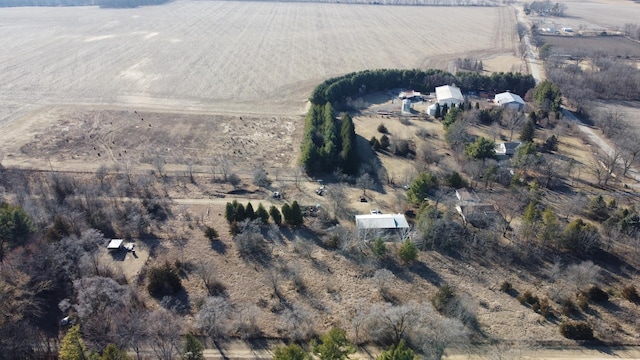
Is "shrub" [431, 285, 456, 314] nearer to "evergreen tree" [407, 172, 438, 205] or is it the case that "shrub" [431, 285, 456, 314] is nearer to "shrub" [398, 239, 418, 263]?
"shrub" [398, 239, 418, 263]

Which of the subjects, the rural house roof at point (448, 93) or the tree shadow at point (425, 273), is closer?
the tree shadow at point (425, 273)

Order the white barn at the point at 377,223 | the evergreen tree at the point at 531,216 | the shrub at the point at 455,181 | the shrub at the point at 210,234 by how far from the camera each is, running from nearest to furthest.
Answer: the evergreen tree at the point at 531,216 → the shrub at the point at 210,234 → the white barn at the point at 377,223 → the shrub at the point at 455,181

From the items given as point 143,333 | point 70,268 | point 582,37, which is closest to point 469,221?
point 143,333

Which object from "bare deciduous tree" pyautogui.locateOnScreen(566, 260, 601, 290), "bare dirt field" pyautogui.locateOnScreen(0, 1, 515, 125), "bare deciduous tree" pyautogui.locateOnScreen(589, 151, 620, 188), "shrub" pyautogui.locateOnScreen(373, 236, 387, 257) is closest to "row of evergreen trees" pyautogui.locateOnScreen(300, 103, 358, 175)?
"bare dirt field" pyautogui.locateOnScreen(0, 1, 515, 125)

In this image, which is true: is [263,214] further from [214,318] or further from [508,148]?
[508,148]

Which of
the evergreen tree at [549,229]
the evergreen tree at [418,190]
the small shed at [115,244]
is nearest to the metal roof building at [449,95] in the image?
the evergreen tree at [418,190]

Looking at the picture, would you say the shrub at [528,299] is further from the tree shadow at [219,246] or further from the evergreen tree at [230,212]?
the evergreen tree at [230,212]

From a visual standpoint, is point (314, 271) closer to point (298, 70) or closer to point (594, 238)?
point (594, 238)
